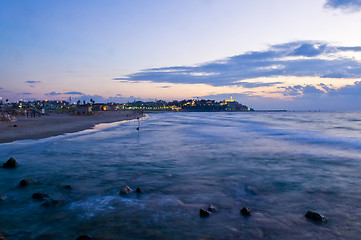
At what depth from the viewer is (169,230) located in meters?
6.40

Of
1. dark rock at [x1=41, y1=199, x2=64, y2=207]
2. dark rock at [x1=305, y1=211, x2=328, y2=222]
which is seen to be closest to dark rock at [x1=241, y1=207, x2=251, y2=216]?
dark rock at [x1=305, y1=211, x2=328, y2=222]

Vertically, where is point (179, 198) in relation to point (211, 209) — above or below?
below

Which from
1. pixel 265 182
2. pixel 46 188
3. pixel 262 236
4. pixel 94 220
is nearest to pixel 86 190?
pixel 46 188

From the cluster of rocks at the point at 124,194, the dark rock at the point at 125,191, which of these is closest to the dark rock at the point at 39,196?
the cluster of rocks at the point at 124,194

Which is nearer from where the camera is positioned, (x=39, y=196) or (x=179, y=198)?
(x=39, y=196)

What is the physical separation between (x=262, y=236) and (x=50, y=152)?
1687 cm

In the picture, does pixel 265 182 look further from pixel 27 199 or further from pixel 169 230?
pixel 27 199

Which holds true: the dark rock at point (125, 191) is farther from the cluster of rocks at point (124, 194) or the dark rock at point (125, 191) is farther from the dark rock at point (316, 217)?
the dark rock at point (316, 217)

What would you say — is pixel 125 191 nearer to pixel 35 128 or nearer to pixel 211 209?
pixel 211 209

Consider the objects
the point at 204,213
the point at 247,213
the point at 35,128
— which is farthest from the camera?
the point at 35,128

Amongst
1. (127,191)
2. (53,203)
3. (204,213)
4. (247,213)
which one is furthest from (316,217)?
(53,203)

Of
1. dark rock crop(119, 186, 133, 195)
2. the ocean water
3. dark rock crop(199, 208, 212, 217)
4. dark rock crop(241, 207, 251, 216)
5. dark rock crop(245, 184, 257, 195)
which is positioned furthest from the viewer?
dark rock crop(245, 184, 257, 195)

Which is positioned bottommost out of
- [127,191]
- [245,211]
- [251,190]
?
[251,190]

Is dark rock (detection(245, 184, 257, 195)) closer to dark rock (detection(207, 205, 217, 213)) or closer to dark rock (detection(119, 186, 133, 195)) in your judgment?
dark rock (detection(207, 205, 217, 213))
